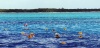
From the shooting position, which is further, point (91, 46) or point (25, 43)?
point (25, 43)

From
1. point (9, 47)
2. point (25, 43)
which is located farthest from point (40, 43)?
point (9, 47)

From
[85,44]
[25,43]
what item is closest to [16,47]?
[25,43]

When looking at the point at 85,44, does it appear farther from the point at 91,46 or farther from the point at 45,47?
the point at 45,47

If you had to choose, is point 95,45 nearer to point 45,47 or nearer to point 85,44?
point 85,44

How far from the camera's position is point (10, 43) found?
4541cm

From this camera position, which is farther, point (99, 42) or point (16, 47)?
point (99, 42)

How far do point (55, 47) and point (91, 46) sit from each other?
3654 mm

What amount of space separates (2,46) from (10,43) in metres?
3.11

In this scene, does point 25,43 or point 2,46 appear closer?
point 2,46

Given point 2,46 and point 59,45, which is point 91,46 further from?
point 2,46

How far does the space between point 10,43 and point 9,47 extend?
12.6 ft

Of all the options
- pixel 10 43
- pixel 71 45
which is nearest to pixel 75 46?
pixel 71 45

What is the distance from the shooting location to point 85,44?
43375 millimetres

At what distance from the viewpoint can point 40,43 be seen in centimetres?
4484
